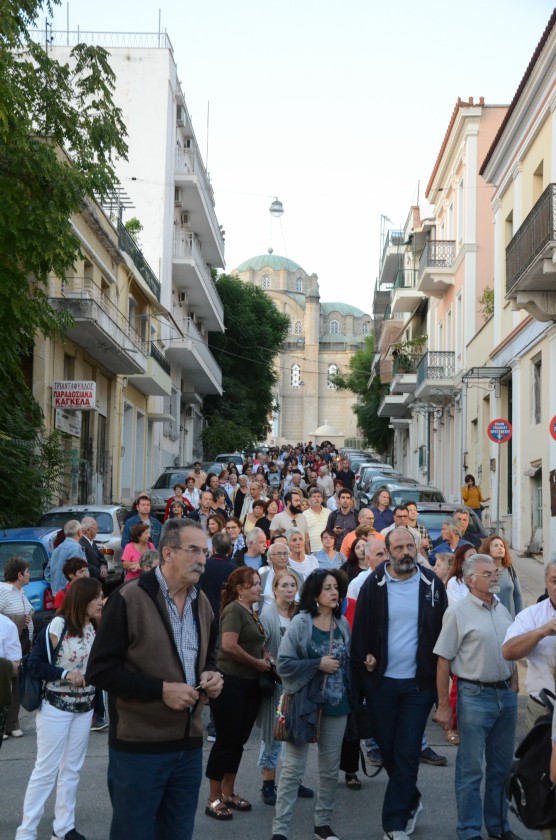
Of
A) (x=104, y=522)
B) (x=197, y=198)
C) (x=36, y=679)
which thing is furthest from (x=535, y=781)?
(x=197, y=198)

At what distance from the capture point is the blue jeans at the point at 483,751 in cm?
659

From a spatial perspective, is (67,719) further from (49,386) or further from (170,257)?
(170,257)

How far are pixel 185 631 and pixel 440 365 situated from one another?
32618 mm

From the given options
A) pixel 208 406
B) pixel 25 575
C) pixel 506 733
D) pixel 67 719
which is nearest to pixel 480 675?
pixel 506 733

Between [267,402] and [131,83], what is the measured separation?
24.5 meters

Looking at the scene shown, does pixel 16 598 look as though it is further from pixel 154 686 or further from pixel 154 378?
pixel 154 378

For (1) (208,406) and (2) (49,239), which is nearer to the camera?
Result: (2) (49,239)

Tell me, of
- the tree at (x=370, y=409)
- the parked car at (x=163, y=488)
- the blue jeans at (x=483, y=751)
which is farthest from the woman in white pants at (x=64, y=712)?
the tree at (x=370, y=409)

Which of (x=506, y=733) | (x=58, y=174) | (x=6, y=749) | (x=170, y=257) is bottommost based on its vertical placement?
(x=6, y=749)

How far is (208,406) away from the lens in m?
58.8

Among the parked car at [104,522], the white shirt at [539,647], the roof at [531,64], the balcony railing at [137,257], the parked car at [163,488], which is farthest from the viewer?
the balcony railing at [137,257]

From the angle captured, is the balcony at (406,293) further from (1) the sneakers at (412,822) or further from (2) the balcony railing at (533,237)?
(1) the sneakers at (412,822)

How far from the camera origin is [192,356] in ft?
144

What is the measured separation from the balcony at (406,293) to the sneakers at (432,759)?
3615 cm
